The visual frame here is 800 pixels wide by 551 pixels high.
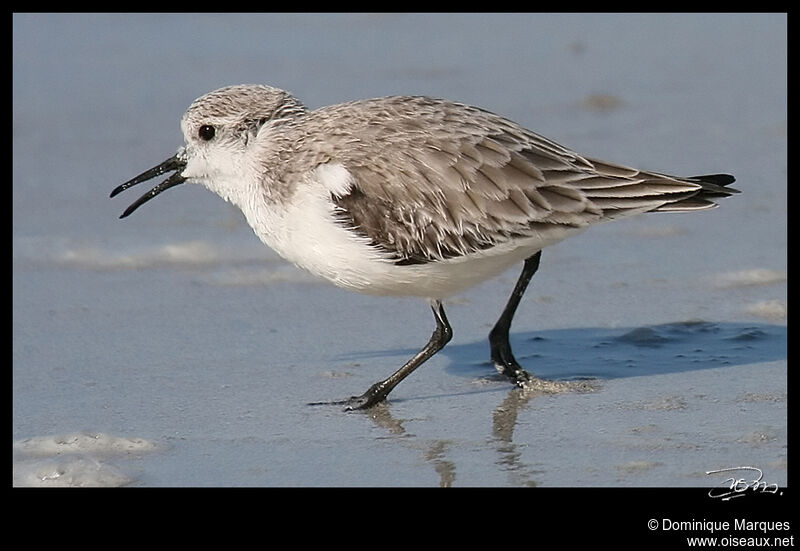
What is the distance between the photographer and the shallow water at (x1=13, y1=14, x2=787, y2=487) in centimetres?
611

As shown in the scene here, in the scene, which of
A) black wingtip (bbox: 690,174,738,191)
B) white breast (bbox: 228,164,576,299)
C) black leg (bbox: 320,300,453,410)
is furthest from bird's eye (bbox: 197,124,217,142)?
black wingtip (bbox: 690,174,738,191)

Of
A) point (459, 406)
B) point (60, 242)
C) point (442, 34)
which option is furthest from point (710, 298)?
point (442, 34)

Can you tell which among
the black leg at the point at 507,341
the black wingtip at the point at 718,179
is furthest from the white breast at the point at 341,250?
the black wingtip at the point at 718,179

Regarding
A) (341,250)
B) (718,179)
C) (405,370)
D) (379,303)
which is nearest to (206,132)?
(341,250)

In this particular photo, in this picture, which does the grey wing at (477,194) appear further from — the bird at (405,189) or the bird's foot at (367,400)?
the bird's foot at (367,400)

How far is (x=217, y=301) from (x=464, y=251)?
220cm

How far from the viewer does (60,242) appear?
9000 millimetres

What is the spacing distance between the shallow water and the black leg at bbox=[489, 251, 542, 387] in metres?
0.09

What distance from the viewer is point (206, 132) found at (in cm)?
691

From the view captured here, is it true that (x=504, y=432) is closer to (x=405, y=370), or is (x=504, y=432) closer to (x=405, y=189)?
(x=405, y=370)

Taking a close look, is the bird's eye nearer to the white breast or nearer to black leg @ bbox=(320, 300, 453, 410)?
the white breast

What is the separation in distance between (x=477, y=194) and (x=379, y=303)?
1850 millimetres

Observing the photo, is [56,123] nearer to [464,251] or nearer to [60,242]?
[60,242]
